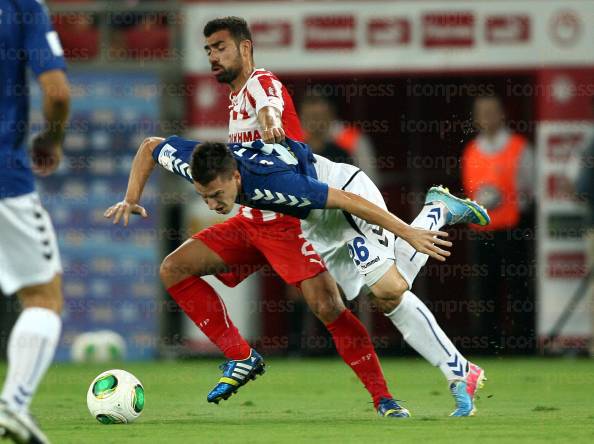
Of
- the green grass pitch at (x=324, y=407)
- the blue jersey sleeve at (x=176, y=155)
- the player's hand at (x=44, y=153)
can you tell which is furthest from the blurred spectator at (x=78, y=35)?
the player's hand at (x=44, y=153)

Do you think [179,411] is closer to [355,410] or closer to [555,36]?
[355,410]

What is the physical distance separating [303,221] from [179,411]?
1.34 metres

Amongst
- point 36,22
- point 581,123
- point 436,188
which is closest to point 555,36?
point 581,123

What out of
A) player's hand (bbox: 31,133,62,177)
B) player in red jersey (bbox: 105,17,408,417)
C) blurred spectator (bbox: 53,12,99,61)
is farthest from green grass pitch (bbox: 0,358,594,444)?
blurred spectator (bbox: 53,12,99,61)

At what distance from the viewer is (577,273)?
13.1 m

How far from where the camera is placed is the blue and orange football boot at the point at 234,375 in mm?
7855

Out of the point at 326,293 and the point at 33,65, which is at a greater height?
the point at 33,65

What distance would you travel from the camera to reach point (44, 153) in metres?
5.91

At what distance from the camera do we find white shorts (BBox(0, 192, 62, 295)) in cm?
567

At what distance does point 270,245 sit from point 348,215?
23.9 inches

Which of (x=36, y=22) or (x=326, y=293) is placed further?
(x=326, y=293)

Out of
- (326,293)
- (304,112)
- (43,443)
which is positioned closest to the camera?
(43,443)

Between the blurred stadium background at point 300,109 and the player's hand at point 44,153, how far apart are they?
23.3 ft

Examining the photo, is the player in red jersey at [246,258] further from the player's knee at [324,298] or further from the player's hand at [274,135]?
the player's hand at [274,135]
